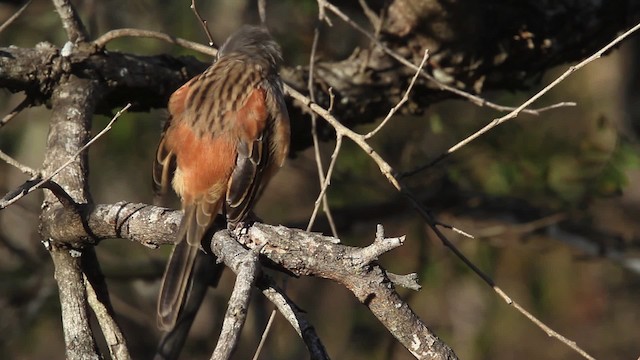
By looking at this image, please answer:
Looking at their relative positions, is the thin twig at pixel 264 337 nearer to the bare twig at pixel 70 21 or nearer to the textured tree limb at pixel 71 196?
the textured tree limb at pixel 71 196

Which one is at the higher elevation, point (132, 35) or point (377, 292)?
point (132, 35)

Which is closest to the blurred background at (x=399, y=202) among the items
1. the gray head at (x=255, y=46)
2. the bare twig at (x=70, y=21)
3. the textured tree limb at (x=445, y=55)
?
the textured tree limb at (x=445, y=55)

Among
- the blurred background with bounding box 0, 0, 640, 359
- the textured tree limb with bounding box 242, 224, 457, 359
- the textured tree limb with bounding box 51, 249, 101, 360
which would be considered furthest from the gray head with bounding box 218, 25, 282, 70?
the textured tree limb with bounding box 242, 224, 457, 359

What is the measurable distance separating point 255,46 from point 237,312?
8.58ft

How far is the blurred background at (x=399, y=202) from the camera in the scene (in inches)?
258

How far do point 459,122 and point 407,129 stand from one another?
83 centimetres

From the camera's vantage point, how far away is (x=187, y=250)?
388cm

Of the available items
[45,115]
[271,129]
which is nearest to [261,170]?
[271,129]

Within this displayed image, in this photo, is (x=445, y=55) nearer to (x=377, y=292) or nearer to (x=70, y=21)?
(x=70, y=21)

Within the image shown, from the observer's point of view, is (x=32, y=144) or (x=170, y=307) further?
(x=32, y=144)

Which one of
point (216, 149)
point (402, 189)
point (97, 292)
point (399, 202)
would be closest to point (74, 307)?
point (97, 292)

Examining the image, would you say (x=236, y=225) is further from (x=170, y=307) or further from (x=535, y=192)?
(x=535, y=192)

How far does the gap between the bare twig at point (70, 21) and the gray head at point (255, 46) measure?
0.86 m

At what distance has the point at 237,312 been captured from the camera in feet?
8.63
